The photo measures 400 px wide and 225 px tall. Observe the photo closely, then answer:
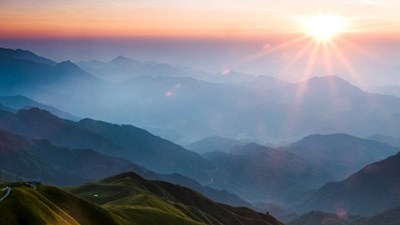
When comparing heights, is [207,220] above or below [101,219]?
above

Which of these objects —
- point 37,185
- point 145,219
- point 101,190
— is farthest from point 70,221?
point 101,190

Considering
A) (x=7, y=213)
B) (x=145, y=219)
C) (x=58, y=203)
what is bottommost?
(x=7, y=213)

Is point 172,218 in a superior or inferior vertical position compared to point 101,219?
superior

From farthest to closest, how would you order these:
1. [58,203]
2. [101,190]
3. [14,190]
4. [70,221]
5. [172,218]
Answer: [101,190] < [172,218] < [58,203] < [70,221] < [14,190]

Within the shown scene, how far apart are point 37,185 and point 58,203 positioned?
7.87 meters

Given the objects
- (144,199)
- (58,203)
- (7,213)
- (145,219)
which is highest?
(144,199)

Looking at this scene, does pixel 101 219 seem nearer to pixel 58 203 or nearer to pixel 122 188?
pixel 58 203

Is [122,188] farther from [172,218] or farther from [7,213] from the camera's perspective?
[7,213]

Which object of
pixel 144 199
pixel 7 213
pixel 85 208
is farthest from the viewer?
pixel 144 199

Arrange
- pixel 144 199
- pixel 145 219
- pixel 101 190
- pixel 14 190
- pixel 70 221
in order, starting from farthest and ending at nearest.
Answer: pixel 101 190 → pixel 144 199 → pixel 145 219 → pixel 70 221 → pixel 14 190

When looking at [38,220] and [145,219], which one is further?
[145,219]

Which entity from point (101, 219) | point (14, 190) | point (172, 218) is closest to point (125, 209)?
point (172, 218)

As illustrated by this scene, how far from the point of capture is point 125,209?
132 m

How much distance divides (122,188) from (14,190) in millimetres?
116278
